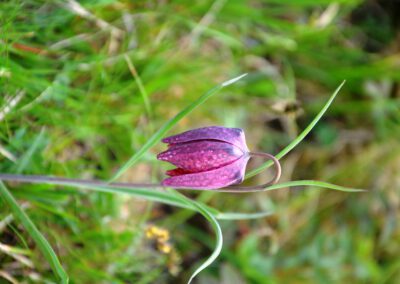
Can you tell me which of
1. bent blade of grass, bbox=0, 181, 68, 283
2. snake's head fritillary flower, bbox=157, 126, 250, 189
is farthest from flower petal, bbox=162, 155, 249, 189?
bent blade of grass, bbox=0, 181, 68, 283

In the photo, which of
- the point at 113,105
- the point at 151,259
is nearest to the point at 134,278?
the point at 151,259

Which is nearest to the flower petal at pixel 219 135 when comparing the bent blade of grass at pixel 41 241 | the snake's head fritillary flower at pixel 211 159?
the snake's head fritillary flower at pixel 211 159

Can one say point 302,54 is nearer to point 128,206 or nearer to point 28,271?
point 128,206

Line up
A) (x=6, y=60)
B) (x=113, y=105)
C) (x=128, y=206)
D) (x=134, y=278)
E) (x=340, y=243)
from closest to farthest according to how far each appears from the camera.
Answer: (x=6, y=60), (x=134, y=278), (x=113, y=105), (x=128, y=206), (x=340, y=243)

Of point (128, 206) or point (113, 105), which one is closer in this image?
point (113, 105)

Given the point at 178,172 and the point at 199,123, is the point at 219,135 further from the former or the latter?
the point at 199,123

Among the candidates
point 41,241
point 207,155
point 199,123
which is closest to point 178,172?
point 207,155

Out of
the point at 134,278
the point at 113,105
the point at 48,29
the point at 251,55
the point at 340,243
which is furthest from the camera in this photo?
the point at 340,243

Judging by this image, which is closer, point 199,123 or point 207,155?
point 207,155
